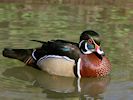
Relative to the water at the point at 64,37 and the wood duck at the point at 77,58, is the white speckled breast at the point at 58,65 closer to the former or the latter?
the wood duck at the point at 77,58

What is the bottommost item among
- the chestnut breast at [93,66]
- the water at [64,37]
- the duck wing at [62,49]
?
the water at [64,37]

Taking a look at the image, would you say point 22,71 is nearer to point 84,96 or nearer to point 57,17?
point 84,96

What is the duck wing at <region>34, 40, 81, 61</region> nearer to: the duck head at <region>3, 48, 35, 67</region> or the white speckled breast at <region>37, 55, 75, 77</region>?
the white speckled breast at <region>37, 55, 75, 77</region>

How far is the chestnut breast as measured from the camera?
31.1ft

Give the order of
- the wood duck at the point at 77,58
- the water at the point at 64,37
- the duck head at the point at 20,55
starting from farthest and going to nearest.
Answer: the duck head at the point at 20,55
the wood duck at the point at 77,58
the water at the point at 64,37

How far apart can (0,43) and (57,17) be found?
2.57m

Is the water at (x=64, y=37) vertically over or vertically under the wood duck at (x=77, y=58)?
under

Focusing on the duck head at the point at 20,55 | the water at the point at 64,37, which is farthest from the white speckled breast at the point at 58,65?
the duck head at the point at 20,55

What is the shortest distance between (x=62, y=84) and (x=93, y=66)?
0.63m

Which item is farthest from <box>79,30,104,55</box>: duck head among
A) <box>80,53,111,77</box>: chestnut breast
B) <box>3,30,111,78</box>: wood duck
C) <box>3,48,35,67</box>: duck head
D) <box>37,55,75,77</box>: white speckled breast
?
<box>3,48,35,67</box>: duck head

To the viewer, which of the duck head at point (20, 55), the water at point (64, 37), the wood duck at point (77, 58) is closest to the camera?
the water at point (64, 37)

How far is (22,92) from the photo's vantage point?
8.51 metres

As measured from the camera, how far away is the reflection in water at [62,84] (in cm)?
877

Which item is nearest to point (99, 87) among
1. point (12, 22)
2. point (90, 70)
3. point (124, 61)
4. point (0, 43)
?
point (90, 70)
